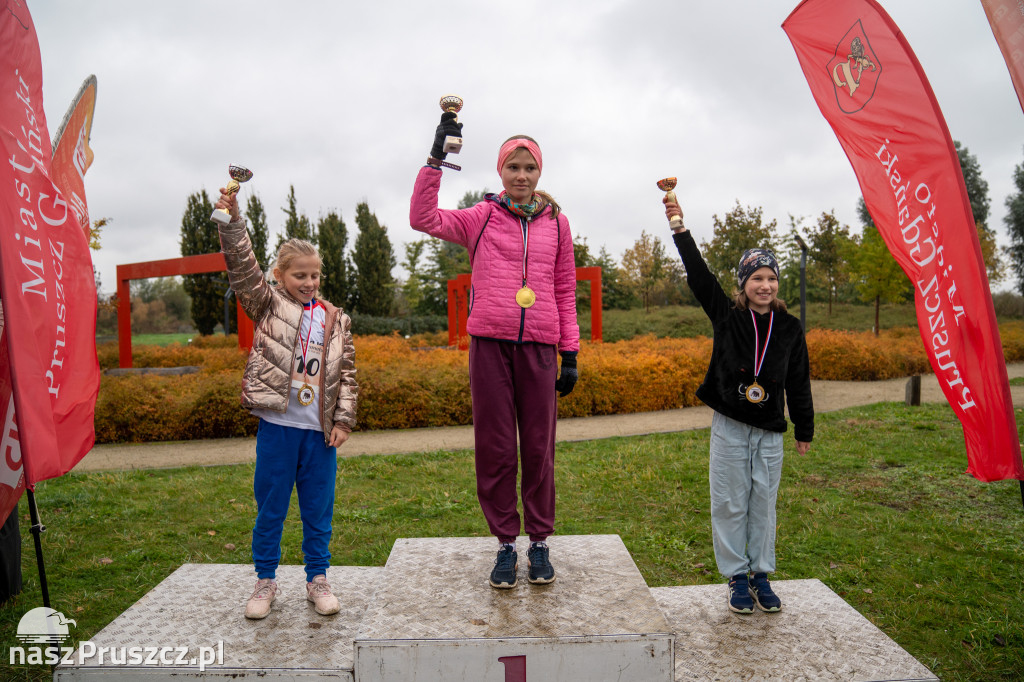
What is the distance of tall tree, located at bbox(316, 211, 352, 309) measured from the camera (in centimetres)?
2694

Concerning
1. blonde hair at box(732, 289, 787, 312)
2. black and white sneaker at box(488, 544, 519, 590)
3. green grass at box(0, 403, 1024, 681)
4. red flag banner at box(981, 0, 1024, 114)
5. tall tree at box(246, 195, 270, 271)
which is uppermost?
Result: tall tree at box(246, 195, 270, 271)

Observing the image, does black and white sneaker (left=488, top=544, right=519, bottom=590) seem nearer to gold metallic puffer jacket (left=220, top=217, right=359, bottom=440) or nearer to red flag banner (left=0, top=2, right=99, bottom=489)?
gold metallic puffer jacket (left=220, top=217, right=359, bottom=440)

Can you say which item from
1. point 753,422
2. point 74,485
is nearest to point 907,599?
point 753,422

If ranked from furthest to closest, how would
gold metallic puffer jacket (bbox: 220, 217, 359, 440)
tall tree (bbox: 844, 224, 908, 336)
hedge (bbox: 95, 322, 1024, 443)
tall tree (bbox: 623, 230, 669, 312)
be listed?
tall tree (bbox: 623, 230, 669, 312) → tall tree (bbox: 844, 224, 908, 336) → hedge (bbox: 95, 322, 1024, 443) → gold metallic puffer jacket (bbox: 220, 217, 359, 440)

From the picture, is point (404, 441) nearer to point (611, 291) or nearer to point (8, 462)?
point (8, 462)

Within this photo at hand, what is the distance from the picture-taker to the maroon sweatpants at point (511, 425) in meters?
2.94

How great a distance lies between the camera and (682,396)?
10281 millimetres

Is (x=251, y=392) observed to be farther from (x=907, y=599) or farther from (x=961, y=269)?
(x=907, y=599)

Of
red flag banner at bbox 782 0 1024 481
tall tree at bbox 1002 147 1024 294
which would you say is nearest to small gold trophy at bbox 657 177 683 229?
red flag banner at bbox 782 0 1024 481

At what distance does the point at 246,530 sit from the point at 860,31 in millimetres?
4866

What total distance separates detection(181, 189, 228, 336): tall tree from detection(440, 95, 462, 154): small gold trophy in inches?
1038

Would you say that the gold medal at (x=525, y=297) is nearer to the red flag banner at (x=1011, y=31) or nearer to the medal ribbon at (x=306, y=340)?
the medal ribbon at (x=306, y=340)

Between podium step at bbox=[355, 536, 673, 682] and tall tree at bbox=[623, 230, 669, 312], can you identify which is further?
tall tree at bbox=[623, 230, 669, 312]

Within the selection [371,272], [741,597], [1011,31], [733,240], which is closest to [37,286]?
[741,597]
